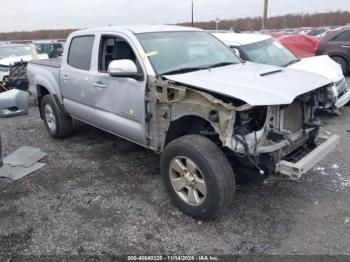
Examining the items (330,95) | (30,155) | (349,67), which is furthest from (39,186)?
(349,67)

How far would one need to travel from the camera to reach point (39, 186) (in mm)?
4613

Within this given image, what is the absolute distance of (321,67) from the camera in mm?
7391

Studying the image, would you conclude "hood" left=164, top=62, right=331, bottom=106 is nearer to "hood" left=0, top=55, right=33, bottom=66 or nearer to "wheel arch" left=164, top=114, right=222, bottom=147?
"wheel arch" left=164, top=114, right=222, bottom=147

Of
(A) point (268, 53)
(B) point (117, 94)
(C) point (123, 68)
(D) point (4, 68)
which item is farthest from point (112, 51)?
(D) point (4, 68)

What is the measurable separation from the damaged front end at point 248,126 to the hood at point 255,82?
99mm

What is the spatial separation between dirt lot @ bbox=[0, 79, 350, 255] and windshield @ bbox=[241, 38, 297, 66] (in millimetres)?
2711

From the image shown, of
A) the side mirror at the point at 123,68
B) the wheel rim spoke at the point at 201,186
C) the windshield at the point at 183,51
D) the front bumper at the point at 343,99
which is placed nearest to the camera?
the wheel rim spoke at the point at 201,186

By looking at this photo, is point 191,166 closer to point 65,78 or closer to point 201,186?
point 201,186

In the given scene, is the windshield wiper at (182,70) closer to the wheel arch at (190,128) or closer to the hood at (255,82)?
the hood at (255,82)

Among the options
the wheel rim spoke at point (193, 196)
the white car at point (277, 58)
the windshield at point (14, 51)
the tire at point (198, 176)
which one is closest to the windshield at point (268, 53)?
the white car at point (277, 58)

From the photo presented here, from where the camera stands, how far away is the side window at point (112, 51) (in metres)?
4.52

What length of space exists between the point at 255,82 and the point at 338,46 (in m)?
10.2

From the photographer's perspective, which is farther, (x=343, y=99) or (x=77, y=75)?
(x=343, y=99)

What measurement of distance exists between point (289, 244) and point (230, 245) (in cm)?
54
